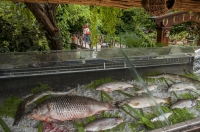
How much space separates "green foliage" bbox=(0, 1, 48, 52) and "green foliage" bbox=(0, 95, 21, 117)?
5.16 ft

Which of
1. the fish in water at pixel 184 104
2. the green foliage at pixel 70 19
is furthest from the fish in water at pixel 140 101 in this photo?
the green foliage at pixel 70 19

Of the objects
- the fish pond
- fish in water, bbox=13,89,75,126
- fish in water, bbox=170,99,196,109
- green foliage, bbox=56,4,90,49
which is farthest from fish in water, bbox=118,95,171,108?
green foliage, bbox=56,4,90,49

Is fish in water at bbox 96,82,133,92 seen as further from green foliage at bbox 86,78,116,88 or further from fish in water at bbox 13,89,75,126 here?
fish in water at bbox 13,89,75,126

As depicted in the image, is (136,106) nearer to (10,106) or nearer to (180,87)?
(180,87)

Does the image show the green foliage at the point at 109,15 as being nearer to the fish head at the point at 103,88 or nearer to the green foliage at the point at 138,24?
the fish head at the point at 103,88

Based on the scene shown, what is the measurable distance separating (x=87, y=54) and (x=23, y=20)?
1.59 metres

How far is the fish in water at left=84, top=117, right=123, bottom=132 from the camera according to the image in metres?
1.26

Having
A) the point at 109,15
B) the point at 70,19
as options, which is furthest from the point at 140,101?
the point at 70,19

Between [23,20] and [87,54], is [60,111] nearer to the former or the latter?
[87,54]

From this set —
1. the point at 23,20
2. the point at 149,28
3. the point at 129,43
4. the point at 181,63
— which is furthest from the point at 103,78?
the point at 149,28

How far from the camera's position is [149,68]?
2125 mm

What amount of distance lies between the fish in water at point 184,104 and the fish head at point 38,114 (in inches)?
40.8

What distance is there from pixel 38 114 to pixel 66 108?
20 centimetres

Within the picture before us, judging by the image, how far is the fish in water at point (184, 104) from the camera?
1633 millimetres
